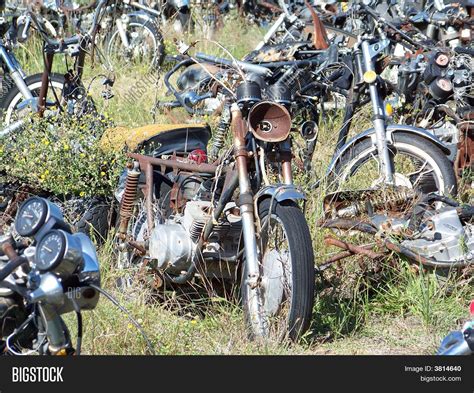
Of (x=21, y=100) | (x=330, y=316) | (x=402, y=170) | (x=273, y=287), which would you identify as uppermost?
(x=21, y=100)

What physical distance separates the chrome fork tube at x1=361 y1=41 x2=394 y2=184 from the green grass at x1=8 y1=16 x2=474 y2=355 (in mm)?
561

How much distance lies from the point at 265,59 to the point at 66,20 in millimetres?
5199

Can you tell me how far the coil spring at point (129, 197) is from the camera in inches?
228

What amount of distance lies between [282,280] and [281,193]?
43cm

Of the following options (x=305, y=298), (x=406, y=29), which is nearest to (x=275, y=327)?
(x=305, y=298)

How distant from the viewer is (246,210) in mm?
4762

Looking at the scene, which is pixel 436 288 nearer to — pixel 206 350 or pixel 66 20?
pixel 206 350

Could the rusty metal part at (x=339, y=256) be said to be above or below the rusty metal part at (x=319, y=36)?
below

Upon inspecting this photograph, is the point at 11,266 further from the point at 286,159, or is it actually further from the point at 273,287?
the point at 286,159

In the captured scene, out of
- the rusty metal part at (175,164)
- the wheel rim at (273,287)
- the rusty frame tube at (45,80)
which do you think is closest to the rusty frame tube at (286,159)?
the wheel rim at (273,287)

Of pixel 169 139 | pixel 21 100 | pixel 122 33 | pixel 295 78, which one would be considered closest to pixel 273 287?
pixel 169 139

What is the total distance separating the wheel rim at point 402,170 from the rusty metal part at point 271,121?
1513 mm

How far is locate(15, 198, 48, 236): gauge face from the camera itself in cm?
379

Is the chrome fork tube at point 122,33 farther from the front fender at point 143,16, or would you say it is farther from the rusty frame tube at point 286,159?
the rusty frame tube at point 286,159
